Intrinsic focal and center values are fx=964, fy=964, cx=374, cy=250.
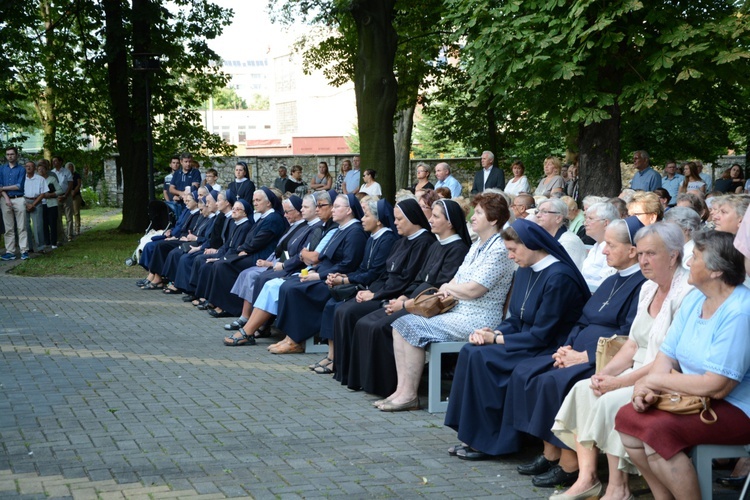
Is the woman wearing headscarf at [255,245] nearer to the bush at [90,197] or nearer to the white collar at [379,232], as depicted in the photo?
the white collar at [379,232]

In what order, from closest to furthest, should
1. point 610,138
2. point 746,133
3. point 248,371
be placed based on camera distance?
point 248,371
point 610,138
point 746,133

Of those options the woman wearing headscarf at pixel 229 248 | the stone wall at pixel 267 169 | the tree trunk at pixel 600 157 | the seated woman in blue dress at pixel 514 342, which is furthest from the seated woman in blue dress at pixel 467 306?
the stone wall at pixel 267 169

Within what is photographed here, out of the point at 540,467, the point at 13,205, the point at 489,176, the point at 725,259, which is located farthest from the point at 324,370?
the point at 13,205

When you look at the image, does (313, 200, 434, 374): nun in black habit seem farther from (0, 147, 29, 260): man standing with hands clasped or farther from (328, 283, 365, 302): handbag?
(0, 147, 29, 260): man standing with hands clasped

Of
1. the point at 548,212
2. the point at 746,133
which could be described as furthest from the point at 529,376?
the point at 746,133

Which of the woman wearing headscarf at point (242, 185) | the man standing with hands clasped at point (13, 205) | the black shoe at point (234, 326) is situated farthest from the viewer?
the man standing with hands clasped at point (13, 205)

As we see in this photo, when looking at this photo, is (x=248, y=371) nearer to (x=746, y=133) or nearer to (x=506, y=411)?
(x=506, y=411)

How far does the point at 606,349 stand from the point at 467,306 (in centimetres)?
202

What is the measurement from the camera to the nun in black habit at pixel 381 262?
29.0 ft

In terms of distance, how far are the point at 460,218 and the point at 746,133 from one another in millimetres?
22373

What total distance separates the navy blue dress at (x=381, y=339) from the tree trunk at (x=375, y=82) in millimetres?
10043

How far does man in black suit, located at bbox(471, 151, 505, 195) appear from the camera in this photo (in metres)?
18.0

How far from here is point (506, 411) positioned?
20.4 ft

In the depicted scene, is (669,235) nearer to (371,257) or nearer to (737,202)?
(737,202)
